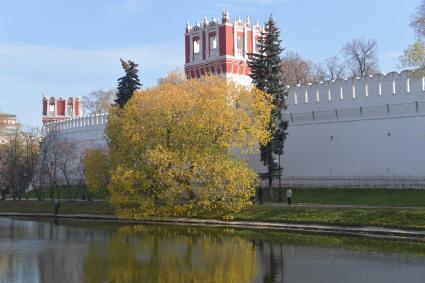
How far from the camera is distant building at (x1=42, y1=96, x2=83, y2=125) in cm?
6762

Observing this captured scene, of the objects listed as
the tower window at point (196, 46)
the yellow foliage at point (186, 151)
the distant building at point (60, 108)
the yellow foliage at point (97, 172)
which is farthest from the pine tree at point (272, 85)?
the distant building at point (60, 108)

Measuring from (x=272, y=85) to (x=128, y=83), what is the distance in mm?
9439

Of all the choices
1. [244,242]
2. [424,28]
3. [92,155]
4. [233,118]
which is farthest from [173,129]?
[424,28]

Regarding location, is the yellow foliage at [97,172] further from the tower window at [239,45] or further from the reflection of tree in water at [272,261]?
the tower window at [239,45]

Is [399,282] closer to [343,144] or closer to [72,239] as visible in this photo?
[72,239]

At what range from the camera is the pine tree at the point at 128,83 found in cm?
3553

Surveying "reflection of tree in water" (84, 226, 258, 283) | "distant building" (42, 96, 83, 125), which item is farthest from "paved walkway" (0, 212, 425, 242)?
"distant building" (42, 96, 83, 125)

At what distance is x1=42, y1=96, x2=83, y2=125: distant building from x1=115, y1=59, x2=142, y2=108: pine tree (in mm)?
32765

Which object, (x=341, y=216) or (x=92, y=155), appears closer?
(x=341, y=216)

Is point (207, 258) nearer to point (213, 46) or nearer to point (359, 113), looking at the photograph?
point (359, 113)

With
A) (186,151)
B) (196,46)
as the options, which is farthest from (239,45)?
(186,151)

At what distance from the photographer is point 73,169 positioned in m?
46.7

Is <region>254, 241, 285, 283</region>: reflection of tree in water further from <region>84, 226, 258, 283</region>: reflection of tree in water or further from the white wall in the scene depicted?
the white wall

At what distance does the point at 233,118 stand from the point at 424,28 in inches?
366
